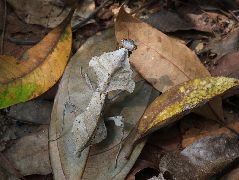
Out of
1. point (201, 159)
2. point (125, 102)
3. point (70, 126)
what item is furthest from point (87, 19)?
point (201, 159)

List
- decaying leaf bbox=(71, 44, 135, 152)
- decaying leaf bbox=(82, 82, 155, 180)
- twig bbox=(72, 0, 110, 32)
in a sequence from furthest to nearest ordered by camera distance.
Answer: twig bbox=(72, 0, 110, 32) < decaying leaf bbox=(82, 82, 155, 180) < decaying leaf bbox=(71, 44, 135, 152)

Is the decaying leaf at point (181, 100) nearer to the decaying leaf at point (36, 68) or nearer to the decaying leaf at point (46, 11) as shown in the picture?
the decaying leaf at point (36, 68)

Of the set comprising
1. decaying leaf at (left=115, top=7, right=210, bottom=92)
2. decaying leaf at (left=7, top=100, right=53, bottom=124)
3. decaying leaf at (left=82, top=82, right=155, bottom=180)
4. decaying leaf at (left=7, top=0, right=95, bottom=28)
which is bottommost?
decaying leaf at (left=82, top=82, right=155, bottom=180)

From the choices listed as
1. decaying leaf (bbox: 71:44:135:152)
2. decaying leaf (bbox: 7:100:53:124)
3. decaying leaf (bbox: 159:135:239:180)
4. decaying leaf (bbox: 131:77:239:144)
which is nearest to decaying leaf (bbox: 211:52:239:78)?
decaying leaf (bbox: 131:77:239:144)

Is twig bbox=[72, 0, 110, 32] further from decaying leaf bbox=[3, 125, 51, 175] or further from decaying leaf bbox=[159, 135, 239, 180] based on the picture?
decaying leaf bbox=[159, 135, 239, 180]

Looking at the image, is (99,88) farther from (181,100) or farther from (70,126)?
(181,100)

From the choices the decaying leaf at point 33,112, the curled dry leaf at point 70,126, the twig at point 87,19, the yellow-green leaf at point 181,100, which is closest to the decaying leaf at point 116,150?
the curled dry leaf at point 70,126
